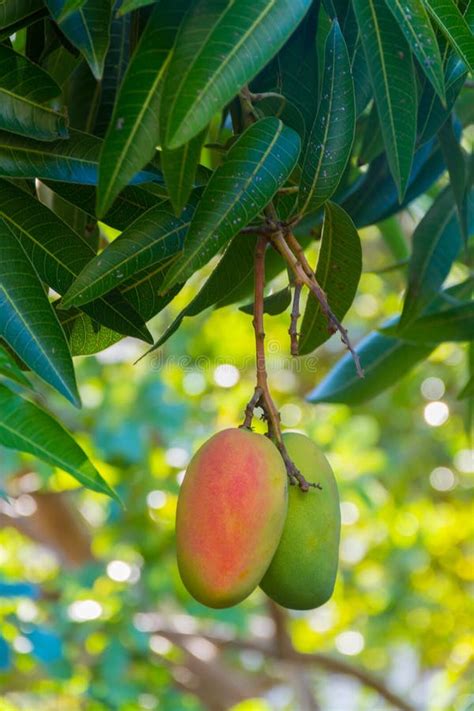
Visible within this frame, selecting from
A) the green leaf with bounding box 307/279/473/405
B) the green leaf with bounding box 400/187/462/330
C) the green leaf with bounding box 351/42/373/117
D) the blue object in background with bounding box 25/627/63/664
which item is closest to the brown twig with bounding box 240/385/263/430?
the green leaf with bounding box 351/42/373/117

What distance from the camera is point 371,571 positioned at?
374 centimetres

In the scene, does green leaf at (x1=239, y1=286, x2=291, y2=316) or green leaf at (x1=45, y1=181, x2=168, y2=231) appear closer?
green leaf at (x1=45, y1=181, x2=168, y2=231)

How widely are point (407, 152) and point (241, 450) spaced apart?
0.20 metres

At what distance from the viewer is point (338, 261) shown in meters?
0.73

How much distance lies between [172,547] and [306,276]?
2332 millimetres

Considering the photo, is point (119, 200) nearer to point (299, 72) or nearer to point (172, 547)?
point (299, 72)

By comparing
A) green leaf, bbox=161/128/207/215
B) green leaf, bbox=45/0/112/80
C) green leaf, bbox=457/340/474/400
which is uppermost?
green leaf, bbox=45/0/112/80

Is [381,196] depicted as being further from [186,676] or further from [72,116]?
[186,676]

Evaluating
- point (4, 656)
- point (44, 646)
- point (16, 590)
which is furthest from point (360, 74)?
point (44, 646)

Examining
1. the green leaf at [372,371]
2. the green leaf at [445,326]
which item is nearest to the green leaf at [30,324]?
the green leaf at [445,326]

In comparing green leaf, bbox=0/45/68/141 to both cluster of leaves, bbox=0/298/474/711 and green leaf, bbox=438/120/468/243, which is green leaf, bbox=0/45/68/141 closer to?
green leaf, bbox=438/120/468/243

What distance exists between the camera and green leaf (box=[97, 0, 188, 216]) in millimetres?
486

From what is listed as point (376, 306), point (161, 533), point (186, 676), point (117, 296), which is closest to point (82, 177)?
point (117, 296)

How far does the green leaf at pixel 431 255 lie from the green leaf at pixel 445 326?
0.18 feet
